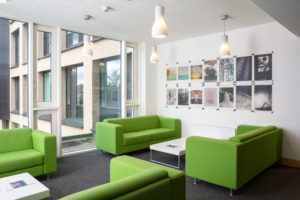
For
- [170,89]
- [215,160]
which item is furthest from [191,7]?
[170,89]

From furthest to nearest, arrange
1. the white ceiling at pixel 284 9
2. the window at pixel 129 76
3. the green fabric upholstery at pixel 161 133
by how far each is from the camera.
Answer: the window at pixel 129 76 → the green fabric upholstery at pixel 161 133 → the white ceiling at pixel 284 9

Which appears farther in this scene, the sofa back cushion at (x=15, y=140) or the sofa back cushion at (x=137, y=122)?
the sofa back cushion at (x=137, y=122)

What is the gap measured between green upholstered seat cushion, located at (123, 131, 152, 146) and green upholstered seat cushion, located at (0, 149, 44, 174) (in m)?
1.88

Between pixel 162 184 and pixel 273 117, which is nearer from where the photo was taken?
pixel 162 184

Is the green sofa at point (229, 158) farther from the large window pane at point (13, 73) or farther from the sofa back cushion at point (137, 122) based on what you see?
the large window pane at point (13, 73)

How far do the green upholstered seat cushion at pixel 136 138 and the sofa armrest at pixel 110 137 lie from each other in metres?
0.14

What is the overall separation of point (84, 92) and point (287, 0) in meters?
4.73

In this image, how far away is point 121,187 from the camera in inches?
67.8

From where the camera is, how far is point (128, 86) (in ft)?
22.5

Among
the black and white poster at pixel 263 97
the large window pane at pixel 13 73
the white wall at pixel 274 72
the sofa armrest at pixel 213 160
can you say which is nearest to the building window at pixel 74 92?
the large window pane at pixel 13 73

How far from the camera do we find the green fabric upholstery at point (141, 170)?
213 cm

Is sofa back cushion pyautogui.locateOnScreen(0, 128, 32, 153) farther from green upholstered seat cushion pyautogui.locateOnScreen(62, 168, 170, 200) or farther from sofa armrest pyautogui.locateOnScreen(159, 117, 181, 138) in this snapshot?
sofa armrest pyautogui.locateOnScreen(159, 117, 181, 138)

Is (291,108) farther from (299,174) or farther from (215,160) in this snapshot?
(215,160)

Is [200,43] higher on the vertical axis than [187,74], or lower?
higher
